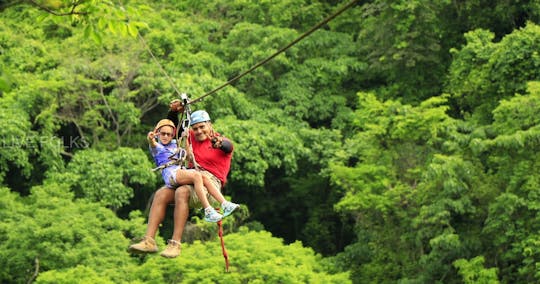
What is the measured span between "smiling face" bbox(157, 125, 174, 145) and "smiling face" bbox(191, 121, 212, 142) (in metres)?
0.16

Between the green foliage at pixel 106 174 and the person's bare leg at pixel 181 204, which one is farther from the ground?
the green foliage at pixel 106 174

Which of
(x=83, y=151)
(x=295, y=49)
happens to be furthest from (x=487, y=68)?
(x=83, y=151)

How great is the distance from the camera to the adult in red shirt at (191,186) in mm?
6730

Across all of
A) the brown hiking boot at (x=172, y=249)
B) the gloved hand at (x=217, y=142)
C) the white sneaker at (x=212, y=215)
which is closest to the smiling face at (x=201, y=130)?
the gloved hand at (x=217, y=142)

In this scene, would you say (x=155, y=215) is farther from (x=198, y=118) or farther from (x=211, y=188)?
(x=198, y=118)

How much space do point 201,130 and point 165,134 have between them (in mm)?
233

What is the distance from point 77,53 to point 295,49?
4.45 metres

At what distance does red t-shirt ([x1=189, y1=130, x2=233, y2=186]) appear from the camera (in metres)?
7.00

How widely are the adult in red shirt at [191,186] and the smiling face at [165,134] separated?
153mm

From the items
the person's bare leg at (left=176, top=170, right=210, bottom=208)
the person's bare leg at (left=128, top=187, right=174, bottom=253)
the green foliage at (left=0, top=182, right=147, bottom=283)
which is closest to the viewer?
the person's bare leg at (left=176, top=170, right=210, bottom=208)

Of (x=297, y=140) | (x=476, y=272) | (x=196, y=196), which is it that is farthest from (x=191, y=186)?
(x=297, y=140)

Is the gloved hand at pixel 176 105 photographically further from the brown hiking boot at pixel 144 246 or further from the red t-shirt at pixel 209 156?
the brown hiking boot at pixel 144 246

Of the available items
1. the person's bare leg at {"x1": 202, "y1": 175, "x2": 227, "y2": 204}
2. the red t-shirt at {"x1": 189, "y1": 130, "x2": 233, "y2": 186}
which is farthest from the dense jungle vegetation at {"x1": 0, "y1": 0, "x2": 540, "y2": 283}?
the person's bare leg at {"x1": 202, "y1": 175, "x2": 227, "y2": 204}

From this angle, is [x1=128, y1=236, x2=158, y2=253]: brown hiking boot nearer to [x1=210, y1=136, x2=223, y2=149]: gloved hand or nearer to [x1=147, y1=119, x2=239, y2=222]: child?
[x1=147, y1=119, x2=239, y2=222]: child
